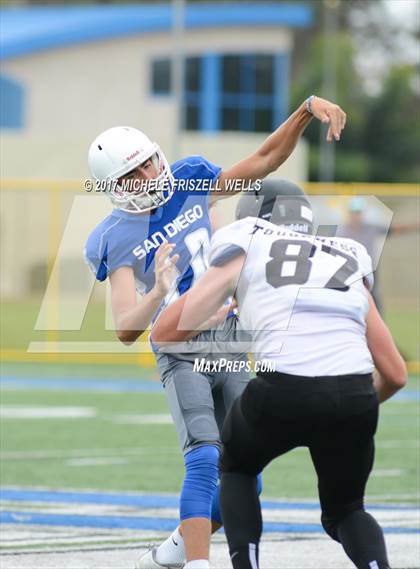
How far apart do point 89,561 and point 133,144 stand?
1923mm

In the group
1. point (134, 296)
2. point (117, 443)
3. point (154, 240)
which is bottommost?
point (117, 443)

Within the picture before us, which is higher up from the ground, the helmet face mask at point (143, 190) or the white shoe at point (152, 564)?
the helmet face mask at point (143, 190)

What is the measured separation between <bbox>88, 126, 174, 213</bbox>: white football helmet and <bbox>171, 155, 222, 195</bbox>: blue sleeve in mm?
164

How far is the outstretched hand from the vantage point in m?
4.94

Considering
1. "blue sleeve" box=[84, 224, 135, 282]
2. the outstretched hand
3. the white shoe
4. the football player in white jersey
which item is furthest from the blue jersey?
the white shoe

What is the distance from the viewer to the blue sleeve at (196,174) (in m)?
5.44

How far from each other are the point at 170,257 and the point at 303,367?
1170 mm

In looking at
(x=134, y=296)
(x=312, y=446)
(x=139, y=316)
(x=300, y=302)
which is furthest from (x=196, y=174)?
(x=312, y=446)

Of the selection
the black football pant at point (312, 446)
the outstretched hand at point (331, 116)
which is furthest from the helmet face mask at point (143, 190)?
the black football pant at point (312, 446)

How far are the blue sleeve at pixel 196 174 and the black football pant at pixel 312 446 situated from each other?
1468 mm

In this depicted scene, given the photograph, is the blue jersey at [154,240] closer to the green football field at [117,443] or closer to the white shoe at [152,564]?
the white shoe at [152,564]

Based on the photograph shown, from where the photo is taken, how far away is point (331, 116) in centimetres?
497

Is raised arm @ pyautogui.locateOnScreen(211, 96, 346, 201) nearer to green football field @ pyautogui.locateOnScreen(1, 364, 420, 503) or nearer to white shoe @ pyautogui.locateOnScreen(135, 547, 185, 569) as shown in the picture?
white shoe @ pyautogui.locateOnScreen(135, 547, 185, 569)

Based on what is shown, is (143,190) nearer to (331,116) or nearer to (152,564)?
(331,116)
